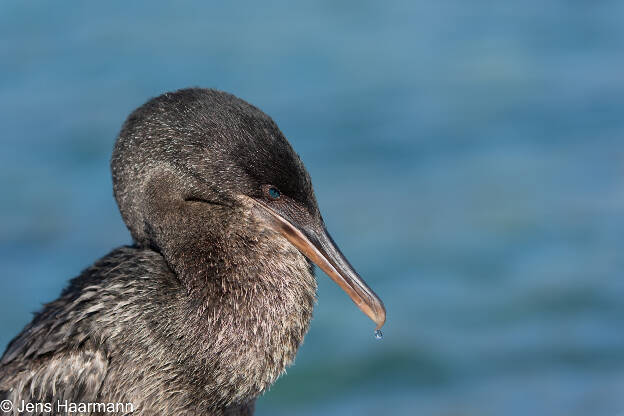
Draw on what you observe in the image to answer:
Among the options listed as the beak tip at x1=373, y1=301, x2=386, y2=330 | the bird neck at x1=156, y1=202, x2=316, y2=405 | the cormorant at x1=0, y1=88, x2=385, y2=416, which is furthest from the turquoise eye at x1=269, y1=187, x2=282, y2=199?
the beak tip at x1=373, y1=301, x2=386, y2=330

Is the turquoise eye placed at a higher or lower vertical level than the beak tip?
higher

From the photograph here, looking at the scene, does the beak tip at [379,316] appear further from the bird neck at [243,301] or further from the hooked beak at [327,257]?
the bird neck at [243,301]

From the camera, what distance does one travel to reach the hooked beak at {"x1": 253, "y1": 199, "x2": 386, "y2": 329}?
5.53m

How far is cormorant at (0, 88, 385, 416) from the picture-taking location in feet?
17.7

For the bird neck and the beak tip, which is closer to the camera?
the bird neck

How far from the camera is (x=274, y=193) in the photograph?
5496 mm

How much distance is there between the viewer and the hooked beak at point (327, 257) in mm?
5527

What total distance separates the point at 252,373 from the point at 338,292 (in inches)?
240

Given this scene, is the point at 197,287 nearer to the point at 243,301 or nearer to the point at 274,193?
the point at 243,301

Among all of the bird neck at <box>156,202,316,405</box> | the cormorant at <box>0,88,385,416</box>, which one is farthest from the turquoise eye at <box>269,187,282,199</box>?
the bird neck at <box>156,202,316,405</box>

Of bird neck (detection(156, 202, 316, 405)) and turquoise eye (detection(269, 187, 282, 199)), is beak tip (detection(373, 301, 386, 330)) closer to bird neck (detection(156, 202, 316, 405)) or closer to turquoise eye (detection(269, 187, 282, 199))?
bird neck (detection(156, 202, 316, 405))

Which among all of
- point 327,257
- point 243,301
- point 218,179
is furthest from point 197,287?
point 327,257

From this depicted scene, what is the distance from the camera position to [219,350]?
540cm

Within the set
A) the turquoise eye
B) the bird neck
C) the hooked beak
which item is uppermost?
the turquoise eye
